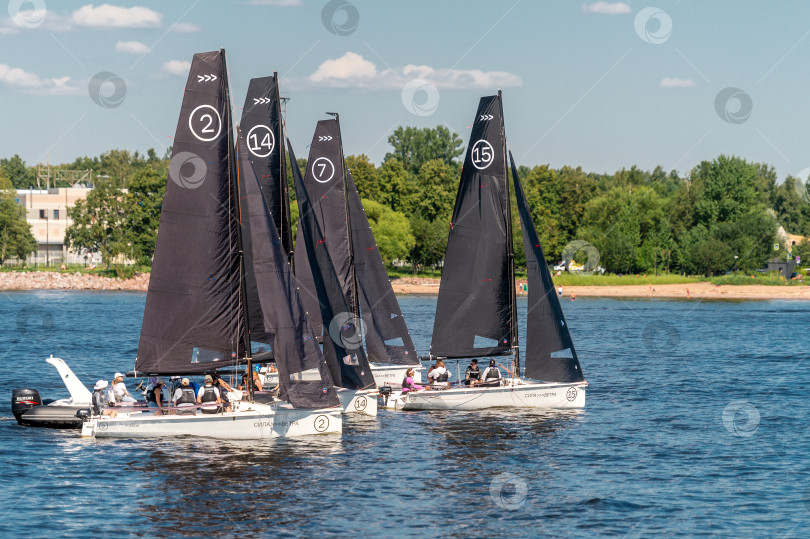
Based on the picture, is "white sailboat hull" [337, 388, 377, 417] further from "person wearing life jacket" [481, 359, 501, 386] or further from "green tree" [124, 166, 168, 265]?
"green tree" [124, 166, 168, 265]

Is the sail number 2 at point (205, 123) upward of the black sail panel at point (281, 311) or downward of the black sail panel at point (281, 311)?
upward

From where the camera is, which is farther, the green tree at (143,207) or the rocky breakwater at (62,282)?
the rocky breakwater at (62,282)

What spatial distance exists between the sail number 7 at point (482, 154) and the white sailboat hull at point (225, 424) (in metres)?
12.6

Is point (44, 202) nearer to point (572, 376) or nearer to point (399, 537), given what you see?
point (572, 376)

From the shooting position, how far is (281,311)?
3284cm

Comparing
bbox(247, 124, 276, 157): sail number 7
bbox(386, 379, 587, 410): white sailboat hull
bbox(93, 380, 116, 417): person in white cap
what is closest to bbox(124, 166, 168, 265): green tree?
bbox(247, 124, 276, 157): sail number 7

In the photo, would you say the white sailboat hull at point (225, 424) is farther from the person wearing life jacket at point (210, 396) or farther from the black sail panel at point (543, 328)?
the black sail panel at point (543, 328)

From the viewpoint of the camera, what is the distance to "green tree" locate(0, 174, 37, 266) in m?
150

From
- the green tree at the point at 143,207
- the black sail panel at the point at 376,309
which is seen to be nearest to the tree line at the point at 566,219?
the green tree at the point at 143,207

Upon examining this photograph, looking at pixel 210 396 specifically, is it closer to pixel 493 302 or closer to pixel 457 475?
pixel 457 475

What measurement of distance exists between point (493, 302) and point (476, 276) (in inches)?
51.6

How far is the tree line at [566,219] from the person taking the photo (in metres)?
143

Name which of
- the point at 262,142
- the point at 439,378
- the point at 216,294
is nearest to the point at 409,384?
the point at 439,378

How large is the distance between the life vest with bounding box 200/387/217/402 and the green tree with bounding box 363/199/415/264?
348 feet
